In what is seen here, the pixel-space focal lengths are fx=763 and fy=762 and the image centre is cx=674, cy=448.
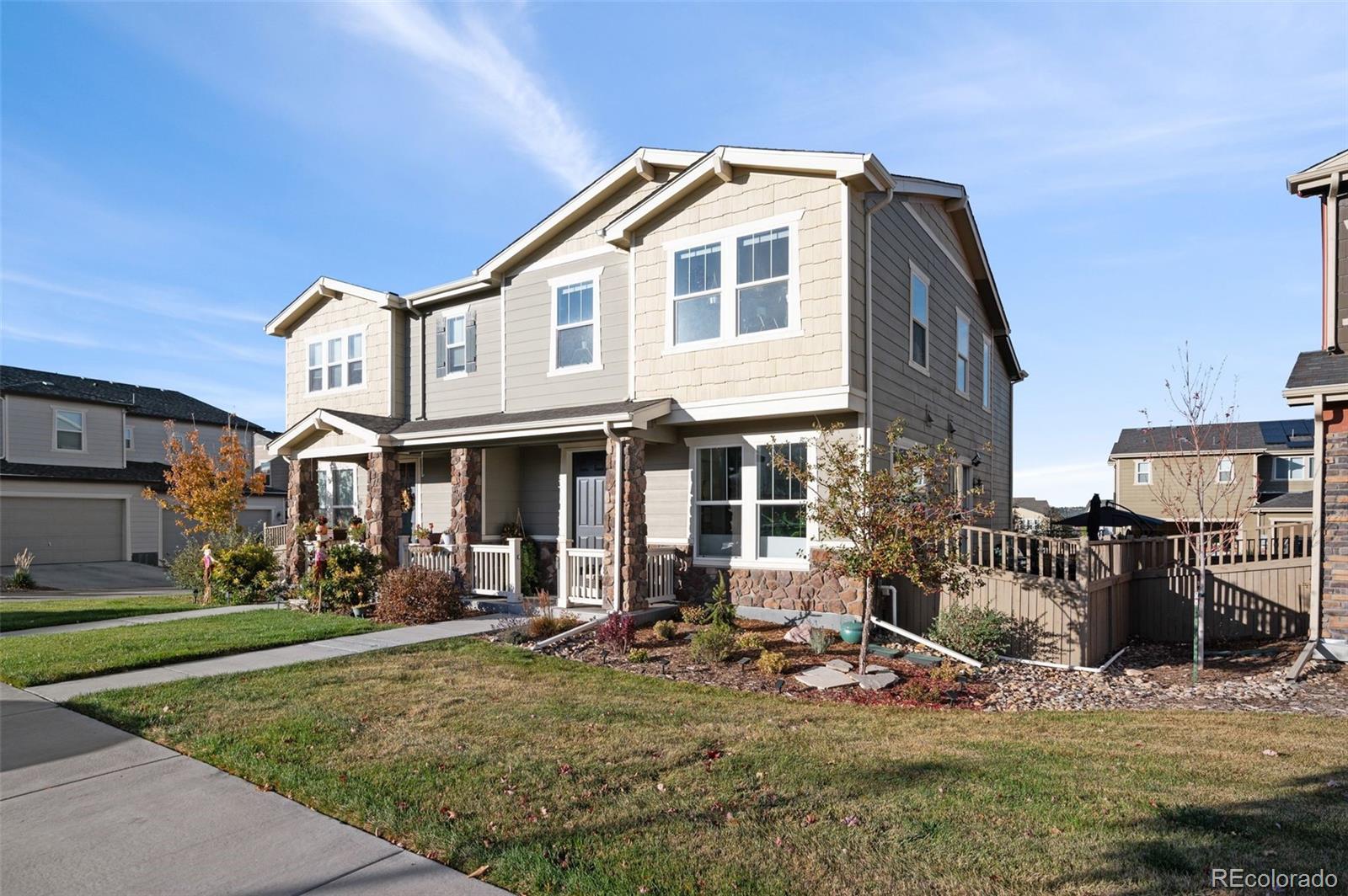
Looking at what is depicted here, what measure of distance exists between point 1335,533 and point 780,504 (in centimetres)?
692

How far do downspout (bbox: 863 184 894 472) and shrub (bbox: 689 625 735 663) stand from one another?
11.0ft

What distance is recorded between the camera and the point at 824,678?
8492 mm

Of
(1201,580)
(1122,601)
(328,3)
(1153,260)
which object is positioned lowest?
(1122,601)

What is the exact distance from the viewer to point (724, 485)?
12.3m

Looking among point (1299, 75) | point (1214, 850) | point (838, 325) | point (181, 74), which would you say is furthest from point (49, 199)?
point (1299, 75)

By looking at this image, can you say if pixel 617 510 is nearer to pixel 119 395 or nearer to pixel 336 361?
pixel 336 361

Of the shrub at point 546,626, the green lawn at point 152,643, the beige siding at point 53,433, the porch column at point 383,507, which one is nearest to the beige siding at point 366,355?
the porch column at point 383,507

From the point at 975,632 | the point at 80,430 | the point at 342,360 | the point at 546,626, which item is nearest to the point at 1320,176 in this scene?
the point at 975,632

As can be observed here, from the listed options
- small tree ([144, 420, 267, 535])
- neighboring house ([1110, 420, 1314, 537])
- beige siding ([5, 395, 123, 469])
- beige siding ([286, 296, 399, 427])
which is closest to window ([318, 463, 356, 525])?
beige siding ([286, 296, 399, 427])

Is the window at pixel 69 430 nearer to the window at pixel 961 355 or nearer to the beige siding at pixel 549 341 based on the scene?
the beige siding at pixel 549 341

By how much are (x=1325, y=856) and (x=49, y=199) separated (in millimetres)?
17222

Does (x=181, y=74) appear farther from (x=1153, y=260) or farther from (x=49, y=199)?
(x=1153, y=260)

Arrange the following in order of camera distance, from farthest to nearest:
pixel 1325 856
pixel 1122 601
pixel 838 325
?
pixel 1122 601
pixel 838 325
pixel 1325 856

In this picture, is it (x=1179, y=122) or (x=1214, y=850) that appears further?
(x=1179, y=122)
